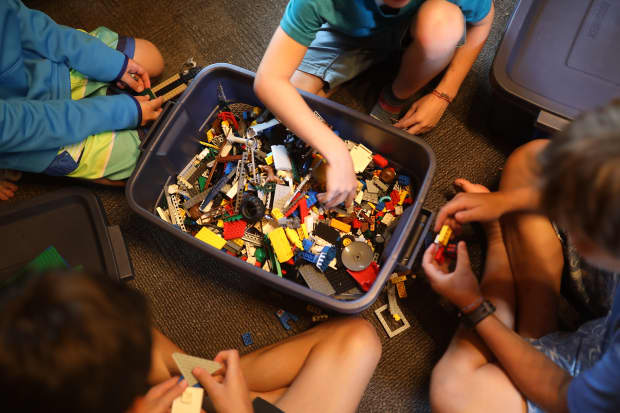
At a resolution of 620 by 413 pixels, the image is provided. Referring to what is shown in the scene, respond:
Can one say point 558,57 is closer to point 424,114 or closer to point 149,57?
point 424,114

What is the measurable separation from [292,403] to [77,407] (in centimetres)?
38

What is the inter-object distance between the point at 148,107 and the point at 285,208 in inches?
16.1

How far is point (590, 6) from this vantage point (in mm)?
892

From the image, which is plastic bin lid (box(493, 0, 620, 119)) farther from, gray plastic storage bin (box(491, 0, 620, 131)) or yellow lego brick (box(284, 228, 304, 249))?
yellow lego brick (box(284, 228, 304, 249))

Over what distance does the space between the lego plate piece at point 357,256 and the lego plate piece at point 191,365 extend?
0.32 m

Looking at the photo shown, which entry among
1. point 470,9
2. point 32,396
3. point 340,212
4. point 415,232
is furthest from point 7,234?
point 470,9

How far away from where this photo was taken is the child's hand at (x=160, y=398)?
636 millimetres

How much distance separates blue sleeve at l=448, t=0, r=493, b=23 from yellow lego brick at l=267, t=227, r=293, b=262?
0.55 metres

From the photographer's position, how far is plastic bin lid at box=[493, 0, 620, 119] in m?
0.85

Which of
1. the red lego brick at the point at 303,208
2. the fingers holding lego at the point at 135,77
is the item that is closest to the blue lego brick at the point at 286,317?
the red lego brick at the point at 303,208

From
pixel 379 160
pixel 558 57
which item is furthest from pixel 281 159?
pixel 558 57

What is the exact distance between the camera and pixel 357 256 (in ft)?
2.79

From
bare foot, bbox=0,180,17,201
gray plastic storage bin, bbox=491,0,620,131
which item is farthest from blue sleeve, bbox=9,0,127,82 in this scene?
gray plastic storage bin, bbox=491,0,620,131

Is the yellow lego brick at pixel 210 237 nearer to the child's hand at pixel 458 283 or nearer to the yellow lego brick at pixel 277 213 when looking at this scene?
the yellow lego brick at pixel 277 213
